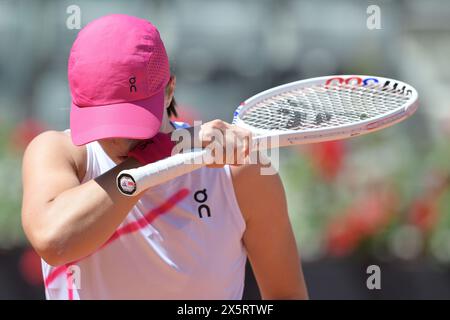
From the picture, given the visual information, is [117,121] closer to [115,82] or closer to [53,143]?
[115,82]

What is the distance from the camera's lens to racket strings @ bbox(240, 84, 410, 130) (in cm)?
178

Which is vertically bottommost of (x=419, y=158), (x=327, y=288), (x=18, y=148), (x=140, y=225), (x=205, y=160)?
(x=327, y=288)

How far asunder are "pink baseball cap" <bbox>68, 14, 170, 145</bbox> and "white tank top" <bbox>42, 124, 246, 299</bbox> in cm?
23

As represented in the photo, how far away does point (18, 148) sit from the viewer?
12.5ft

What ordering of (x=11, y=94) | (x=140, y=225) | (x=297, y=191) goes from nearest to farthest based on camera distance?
1. (x=140, y=225)
2. (x=297, y=191)
3. (x=11, y=94)

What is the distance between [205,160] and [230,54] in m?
3.78

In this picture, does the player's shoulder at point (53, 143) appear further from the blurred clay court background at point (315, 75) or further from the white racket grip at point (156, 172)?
the blurred clay court background at point (315, 75)

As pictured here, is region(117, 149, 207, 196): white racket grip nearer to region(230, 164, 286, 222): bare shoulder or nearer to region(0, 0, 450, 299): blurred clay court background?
region(230, 164, 286, 222): bare shoulder

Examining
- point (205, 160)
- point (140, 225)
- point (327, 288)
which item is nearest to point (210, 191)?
point (140, 225)

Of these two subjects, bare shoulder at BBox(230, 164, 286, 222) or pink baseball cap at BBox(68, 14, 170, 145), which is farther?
bare shoulder at BBox(230, 164, 286, 222)

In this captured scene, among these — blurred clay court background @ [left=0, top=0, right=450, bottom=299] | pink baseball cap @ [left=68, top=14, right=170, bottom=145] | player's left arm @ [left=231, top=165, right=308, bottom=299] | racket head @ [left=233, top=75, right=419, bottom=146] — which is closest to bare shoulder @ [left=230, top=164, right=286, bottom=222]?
player's left arm @ [left=231, top=165, right=308, bottom=299]

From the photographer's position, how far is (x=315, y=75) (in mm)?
4867

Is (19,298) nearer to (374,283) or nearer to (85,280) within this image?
(374,283)

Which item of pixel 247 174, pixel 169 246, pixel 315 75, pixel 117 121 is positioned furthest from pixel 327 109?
pixel 315 75
